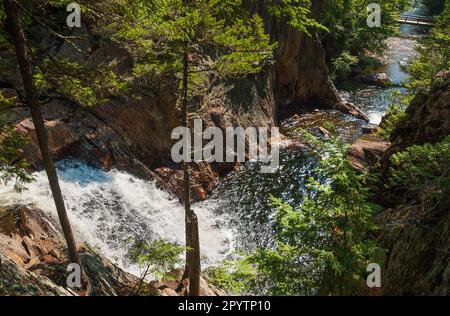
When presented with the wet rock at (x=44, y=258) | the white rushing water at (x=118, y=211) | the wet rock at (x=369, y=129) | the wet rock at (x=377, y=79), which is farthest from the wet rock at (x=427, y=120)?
the wet rock at (x=377, y=79)

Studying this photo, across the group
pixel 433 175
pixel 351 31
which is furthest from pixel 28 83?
pixel 351 31

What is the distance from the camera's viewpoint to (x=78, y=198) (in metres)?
14.0

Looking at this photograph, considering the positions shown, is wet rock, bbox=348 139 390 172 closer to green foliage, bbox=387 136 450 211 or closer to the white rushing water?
the white rushing water

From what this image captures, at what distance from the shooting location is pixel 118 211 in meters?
14.5

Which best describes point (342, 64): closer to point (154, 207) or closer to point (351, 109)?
point (351, 109)

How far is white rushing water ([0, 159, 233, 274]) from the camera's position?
42.6 feet

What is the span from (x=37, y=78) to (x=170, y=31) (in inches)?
114

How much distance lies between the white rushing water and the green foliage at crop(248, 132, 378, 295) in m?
7.35

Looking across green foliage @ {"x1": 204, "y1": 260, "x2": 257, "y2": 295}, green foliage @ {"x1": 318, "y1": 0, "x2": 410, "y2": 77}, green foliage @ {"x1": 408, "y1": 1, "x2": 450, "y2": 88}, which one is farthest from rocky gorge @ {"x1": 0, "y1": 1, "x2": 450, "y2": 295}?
green foliage @ {"x1": 318, "y1": 0, "x2": 410, "y2": 77}

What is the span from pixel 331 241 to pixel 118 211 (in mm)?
9723

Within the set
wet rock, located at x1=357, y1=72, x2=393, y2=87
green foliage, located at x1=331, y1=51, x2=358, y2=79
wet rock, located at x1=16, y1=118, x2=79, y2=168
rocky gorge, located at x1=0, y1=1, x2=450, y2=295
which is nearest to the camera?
rocky gorge, located at x1=0, y1=1, x2=450, y2=295

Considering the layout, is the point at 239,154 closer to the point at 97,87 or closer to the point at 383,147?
the point at 383,147

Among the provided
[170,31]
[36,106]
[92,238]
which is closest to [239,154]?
[92,238]

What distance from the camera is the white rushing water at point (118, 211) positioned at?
1300cm
